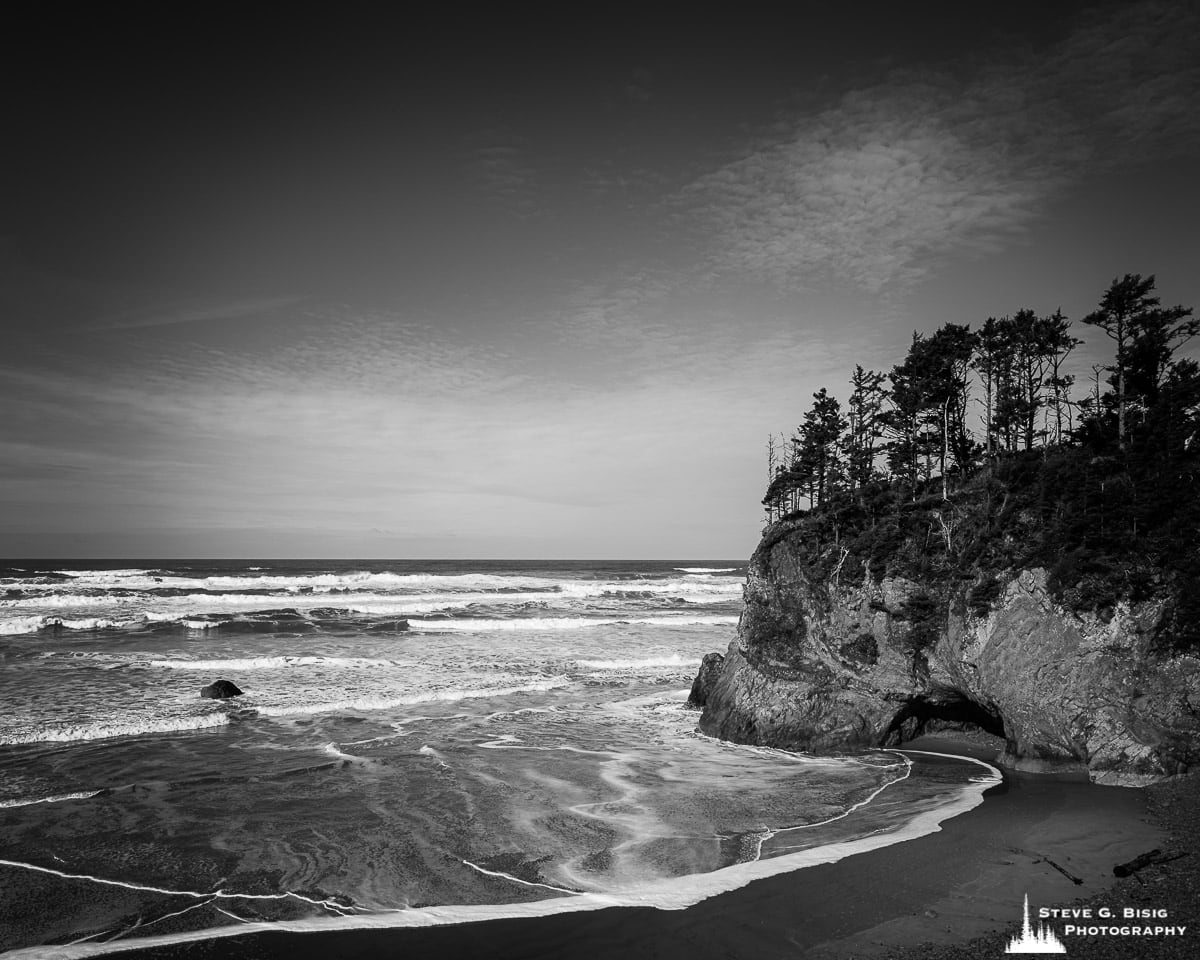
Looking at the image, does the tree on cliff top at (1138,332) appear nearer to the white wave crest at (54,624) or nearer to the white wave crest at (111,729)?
the white wave crest at (111,729)

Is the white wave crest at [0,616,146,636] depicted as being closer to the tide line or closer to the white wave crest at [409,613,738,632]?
the white wave crest at [409,613,738,632]

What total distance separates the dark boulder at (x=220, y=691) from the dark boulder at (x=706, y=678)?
16.0 meters

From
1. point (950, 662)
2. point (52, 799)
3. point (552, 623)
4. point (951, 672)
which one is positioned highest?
point (950, 662)

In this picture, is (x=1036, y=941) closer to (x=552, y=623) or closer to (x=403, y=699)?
(x=403, y=699)

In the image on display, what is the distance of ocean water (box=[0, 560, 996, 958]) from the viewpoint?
907 cm

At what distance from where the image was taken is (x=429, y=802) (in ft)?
42.5

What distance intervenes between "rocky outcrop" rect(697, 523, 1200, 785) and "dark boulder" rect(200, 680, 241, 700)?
645 inches

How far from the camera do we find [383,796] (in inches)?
523

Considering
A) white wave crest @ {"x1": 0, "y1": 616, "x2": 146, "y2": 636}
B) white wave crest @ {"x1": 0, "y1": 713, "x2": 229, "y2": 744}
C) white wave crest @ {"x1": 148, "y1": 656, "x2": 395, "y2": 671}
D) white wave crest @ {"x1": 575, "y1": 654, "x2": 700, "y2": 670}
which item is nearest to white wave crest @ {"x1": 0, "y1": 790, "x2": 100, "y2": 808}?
white wave crest @ {"x1": 0, "y1": 713, "x2": 229, "y2": 744}

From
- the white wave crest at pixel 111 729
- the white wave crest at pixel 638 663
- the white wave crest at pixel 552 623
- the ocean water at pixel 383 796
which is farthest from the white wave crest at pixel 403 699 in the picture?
the white wave crest at pixel 552 623

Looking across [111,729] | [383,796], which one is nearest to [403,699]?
[111,729]

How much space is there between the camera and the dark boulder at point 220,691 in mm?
22278

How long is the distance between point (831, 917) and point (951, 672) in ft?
31.9

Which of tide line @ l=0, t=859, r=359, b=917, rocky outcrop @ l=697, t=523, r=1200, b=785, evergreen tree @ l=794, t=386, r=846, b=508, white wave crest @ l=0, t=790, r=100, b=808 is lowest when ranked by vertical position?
white wave crest @ l=0, t=790, r=100, b=808
